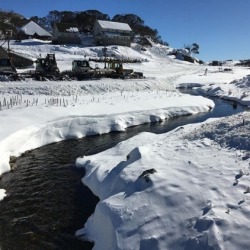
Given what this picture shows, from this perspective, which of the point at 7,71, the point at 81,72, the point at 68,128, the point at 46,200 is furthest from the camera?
the point at 81,72

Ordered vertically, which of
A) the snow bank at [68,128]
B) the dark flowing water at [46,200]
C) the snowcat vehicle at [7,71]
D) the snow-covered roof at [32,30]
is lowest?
the dark flowing water at [46,200]

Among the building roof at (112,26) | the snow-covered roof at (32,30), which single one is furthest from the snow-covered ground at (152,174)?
the building roof at (112,26)

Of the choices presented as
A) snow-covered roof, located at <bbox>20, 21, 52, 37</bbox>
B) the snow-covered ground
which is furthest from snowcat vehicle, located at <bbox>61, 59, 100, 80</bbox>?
snow-covered roof, located at <bbox>20, 21, 52, 37</bbox>

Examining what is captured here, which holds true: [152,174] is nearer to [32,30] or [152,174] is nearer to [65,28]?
[65,28]

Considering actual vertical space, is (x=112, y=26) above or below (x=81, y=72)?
above

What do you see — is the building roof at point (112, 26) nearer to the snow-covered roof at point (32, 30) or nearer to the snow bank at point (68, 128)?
the snow-covered roof at point (32, 30)

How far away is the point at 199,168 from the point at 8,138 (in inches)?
372

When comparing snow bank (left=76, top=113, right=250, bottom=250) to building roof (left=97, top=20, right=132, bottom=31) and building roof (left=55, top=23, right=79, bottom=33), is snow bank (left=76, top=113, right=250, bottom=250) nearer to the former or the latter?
building roof (left=55, top=23, right=79, bottom=33)

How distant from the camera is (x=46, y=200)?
12.1 meters

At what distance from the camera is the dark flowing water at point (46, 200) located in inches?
380

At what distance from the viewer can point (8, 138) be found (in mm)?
16203

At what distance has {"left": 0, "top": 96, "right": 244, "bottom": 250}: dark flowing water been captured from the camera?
380 inches

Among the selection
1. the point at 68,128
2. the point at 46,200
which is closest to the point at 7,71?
the point at 68,128

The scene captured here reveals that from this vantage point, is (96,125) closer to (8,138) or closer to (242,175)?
(8,138)
